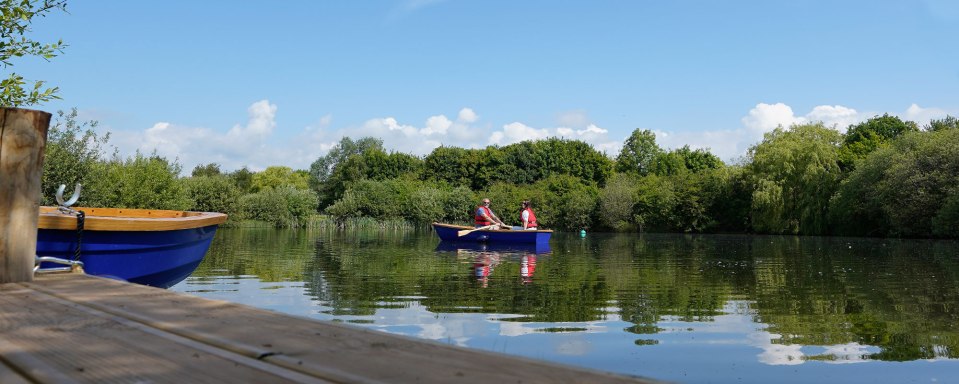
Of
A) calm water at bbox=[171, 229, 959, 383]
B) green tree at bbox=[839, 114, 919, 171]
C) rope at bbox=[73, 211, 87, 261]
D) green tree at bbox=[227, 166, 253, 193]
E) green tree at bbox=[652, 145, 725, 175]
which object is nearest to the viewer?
calm water at bbox=[171, 229, 959, 383]

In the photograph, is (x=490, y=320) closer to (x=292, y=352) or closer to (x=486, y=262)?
(x=292, y=352)

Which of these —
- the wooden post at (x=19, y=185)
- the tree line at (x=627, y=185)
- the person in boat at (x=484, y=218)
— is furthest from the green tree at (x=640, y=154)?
the wooden post at (x=19, y=185)

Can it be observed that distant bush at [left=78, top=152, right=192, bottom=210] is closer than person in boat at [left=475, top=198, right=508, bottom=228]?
Yes

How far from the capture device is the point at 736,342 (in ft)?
20.9

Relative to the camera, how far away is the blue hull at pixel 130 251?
23.1ft

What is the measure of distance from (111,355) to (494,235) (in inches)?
897

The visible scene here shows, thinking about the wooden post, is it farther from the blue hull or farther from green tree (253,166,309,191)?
Result: green tree (253,166,309,191)

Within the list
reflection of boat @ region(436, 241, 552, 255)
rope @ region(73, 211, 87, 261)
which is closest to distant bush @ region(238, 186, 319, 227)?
reflection of boat @ region(436, 241, 552, 255)

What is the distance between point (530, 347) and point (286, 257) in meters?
12.8

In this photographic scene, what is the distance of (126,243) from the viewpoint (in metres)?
7.58

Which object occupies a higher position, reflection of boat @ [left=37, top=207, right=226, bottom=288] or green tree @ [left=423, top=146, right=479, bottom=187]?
green tree @ [left=423, top=146, right=479, bottom=187]

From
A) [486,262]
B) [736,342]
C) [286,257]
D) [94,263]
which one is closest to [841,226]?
[486,262]

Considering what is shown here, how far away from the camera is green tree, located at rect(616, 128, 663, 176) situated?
7388 cm

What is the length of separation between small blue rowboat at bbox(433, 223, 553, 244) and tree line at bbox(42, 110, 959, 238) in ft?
39.5
